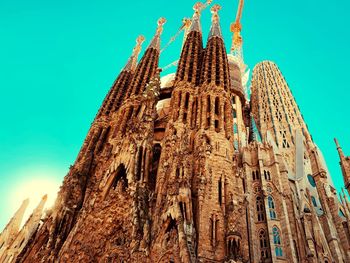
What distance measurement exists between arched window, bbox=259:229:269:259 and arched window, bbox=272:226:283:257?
459 millimetres

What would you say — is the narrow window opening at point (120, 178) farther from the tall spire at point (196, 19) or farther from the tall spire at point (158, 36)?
the tall spire at point (158, 36)

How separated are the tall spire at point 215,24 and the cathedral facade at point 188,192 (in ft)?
2.26

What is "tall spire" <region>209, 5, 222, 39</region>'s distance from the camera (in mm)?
29566

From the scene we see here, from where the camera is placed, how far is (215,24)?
103 feet

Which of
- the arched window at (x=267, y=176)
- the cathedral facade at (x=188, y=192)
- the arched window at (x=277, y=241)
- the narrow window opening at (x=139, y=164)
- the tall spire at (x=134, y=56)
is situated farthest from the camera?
the tall spire at (x=134, y=56)

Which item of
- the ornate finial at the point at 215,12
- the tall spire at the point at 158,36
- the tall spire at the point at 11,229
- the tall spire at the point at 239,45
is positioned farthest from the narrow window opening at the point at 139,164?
the tall spire at the point at 239,45

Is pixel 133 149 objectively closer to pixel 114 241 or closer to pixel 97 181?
pixel 97 181

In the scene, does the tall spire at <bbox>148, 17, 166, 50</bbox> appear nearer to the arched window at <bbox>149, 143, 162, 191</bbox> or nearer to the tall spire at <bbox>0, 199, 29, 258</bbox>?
the arched window at <bbox>149, 143, 162, 191</bbox>

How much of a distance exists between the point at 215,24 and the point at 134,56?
8.80 metres

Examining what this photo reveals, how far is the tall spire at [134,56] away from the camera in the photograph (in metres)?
33.0

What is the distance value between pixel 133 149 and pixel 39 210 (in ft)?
35.0

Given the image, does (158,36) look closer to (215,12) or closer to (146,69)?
(215,12)

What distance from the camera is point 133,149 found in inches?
725

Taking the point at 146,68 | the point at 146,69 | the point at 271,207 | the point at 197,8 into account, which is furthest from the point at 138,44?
the point at 271,207
